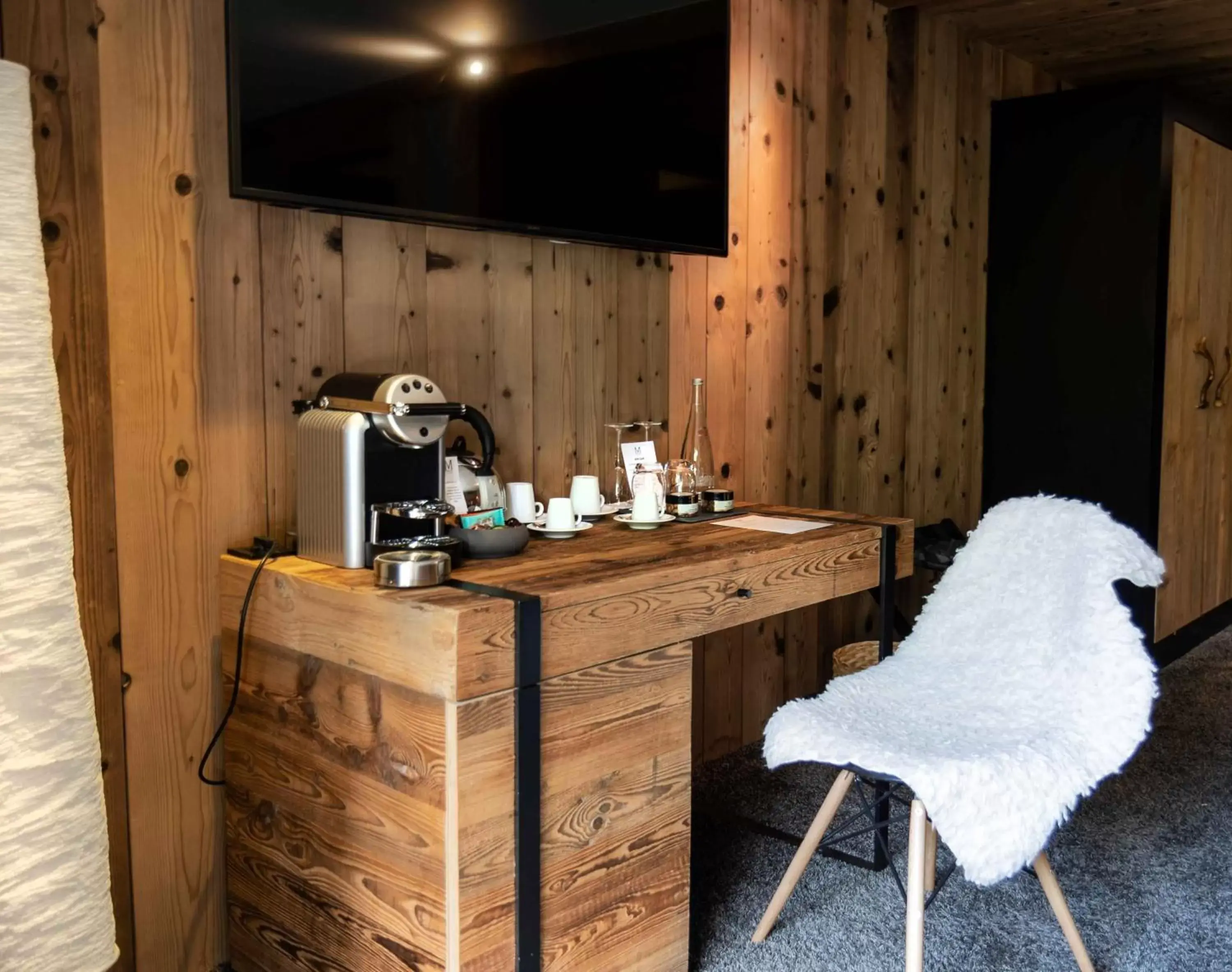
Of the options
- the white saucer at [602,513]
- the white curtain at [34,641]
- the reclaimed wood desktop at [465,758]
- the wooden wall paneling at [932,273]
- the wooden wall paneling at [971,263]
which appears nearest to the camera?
the white curtain at [34,641]

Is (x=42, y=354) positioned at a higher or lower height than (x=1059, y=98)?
lower

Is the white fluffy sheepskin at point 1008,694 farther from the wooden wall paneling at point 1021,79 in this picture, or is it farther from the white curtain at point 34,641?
the wooden wall paneling at point 1021,79

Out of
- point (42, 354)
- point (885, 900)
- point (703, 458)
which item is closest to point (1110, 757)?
point (885, 900)

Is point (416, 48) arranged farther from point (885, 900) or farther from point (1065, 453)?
point (1065, 453)

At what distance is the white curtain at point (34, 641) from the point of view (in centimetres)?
100

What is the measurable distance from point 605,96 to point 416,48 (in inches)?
19.5

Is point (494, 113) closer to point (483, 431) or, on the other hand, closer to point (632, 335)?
point (483, 431)

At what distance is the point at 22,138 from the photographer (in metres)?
1.03

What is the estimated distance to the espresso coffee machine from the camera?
1.65 metres

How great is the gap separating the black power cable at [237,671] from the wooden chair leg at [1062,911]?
4.27 ft

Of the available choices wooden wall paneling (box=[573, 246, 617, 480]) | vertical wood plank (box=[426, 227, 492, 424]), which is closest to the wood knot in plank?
vertical wood plank (box=[426, 227, 492, 424])

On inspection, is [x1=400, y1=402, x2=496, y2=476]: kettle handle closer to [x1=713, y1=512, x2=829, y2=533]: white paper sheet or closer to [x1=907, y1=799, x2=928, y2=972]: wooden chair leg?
[x1=713, y1=512, x2=829, y2=533]: white paper sheet

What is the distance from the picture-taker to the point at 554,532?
2064mm

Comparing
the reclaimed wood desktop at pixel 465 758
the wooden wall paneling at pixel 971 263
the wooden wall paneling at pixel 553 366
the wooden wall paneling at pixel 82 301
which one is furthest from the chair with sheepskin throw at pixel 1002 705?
the wooden wall paneling at pixel 971 263
